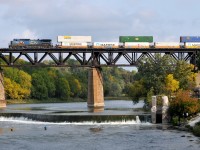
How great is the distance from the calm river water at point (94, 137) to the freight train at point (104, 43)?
46741 mm

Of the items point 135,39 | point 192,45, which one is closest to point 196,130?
point 135,39

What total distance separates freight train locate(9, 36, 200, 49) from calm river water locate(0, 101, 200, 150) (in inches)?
1840

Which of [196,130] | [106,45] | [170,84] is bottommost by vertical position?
[196,130]

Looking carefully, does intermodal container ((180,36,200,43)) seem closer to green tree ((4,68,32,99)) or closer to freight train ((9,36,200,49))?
freight train ((9,36,200,49))

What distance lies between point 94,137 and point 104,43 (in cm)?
6427

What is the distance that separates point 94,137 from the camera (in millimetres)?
66625

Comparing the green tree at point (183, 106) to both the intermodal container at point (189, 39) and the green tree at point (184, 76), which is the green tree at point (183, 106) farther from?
the intermodal container at point (189, 39)

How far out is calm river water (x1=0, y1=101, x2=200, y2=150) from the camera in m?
58.9

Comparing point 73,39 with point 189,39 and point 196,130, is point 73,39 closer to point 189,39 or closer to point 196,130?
point 189,39

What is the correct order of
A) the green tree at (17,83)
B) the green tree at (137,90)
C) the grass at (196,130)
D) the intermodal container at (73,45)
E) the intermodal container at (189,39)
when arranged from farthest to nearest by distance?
1. the green tree at (17,83)
2. the intermodal container at (189,39)
3. the intermodal container at (73,45)
4. the green tree at (137,90)
5. the grass at (196,130)

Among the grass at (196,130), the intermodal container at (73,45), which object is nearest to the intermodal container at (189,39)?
the intermodal container at (73,45)

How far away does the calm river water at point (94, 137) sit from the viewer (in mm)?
58938

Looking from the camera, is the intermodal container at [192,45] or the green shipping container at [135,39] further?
the green shipping container at [135,39]

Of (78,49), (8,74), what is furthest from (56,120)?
(8,74)
